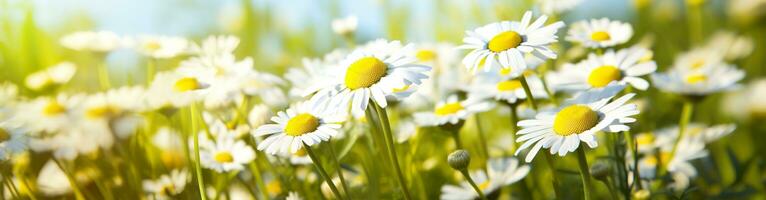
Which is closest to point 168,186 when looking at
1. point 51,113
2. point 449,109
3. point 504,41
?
point 51,113

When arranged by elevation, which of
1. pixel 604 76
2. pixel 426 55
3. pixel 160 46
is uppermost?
pixel 160 46

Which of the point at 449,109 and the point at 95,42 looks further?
the point at 95,42

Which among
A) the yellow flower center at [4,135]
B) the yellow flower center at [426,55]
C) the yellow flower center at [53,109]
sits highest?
the yellow flower center at [53,109]

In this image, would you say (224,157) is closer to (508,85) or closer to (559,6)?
(508,85)

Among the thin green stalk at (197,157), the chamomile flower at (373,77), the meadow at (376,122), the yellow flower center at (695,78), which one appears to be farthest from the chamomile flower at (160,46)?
the yellow flower center at (695,78)

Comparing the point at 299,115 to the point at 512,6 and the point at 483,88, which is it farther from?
the point at 512,6

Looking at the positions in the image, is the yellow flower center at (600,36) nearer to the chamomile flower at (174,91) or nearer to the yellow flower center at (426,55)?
the yellow flower center at (426,55)

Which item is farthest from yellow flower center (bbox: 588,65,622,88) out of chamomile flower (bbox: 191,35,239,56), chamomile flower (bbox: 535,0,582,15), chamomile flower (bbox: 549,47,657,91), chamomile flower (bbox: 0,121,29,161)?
chamomile flower (bbox: 0,121,29,161)
